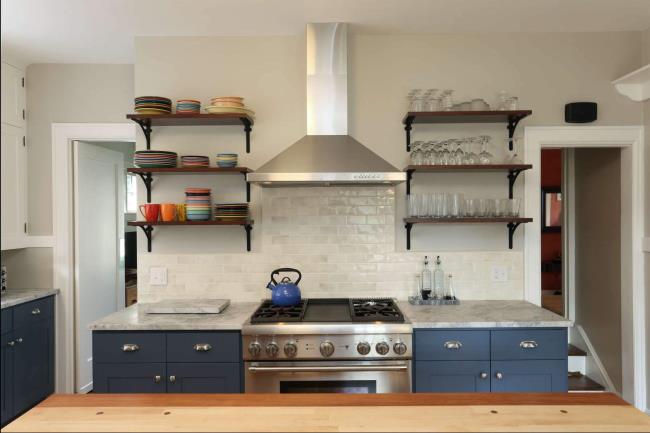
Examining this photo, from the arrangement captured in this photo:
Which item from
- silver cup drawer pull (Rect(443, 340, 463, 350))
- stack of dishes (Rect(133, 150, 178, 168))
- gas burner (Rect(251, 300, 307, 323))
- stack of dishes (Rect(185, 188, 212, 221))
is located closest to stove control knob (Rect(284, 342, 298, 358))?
gas burner (Rect(251, 300, 307, 323))

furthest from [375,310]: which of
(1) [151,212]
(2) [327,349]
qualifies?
(1) [151,212]

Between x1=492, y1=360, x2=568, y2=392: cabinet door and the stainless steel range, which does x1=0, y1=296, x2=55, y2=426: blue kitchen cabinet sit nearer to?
the stainless steel range

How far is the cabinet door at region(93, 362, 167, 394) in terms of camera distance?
8.43 feet

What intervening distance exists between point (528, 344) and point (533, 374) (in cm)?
17

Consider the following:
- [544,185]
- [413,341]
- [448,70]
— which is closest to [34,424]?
[413,341]

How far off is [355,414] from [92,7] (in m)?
2.76

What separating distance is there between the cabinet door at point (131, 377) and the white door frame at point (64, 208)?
4.48 ft

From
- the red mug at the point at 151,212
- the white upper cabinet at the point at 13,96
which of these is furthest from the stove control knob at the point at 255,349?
the white upper cabinet at the point at 13,96

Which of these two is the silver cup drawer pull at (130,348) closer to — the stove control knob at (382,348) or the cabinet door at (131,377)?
the cabinet door at (131,377)

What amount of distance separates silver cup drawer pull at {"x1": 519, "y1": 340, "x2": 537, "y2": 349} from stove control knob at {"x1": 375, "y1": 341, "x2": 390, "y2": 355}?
76 centimetres

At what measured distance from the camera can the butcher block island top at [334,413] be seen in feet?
4.42

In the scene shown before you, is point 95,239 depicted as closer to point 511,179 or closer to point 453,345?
point 453,345

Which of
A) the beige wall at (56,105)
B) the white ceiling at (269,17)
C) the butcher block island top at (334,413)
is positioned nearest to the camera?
the butcher block island top at (334,413)

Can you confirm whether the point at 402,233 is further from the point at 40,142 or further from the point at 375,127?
the point at 40,142
